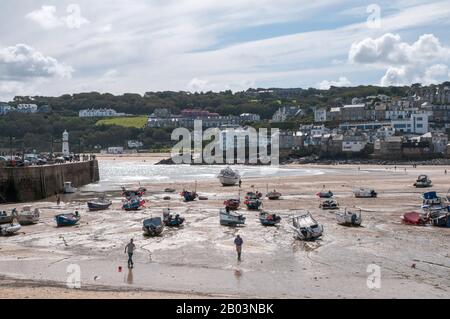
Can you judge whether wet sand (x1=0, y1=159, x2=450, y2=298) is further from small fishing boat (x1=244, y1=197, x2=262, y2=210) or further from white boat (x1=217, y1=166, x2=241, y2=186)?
white boat (x1=217, y1=166, x2=241, y2=186)

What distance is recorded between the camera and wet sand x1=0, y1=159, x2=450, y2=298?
→ 17.8 meters

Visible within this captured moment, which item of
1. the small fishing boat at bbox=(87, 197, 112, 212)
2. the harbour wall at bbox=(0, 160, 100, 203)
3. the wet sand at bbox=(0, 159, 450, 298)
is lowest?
the wet sand at bbox=(0, 159, 450, 298)

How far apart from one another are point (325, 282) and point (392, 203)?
2314 centimetres

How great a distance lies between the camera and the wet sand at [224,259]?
703 inches

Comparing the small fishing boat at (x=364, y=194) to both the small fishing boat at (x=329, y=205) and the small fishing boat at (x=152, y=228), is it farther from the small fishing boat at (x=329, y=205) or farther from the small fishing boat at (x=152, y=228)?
the small fishing boat at (x=152, y=228)

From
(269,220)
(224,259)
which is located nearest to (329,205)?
(269,220)

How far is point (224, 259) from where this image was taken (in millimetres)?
22594

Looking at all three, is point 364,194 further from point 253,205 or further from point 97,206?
point 97,206

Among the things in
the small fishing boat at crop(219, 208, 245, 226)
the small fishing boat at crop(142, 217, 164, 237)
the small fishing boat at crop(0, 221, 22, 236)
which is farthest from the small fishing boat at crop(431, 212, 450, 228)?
the small fishing boat at crop(0, 221, 22, 236)

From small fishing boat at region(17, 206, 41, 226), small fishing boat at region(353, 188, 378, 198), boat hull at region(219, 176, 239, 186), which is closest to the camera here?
small fishing boat at region(17, 206, 41, 226)

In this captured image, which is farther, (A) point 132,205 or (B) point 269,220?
(A) point 132,205

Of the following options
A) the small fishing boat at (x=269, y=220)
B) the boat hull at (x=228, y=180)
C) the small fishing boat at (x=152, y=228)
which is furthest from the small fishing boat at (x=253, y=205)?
the boat hull at (x=228, y=180)

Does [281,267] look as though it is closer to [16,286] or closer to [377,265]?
[377,265]
